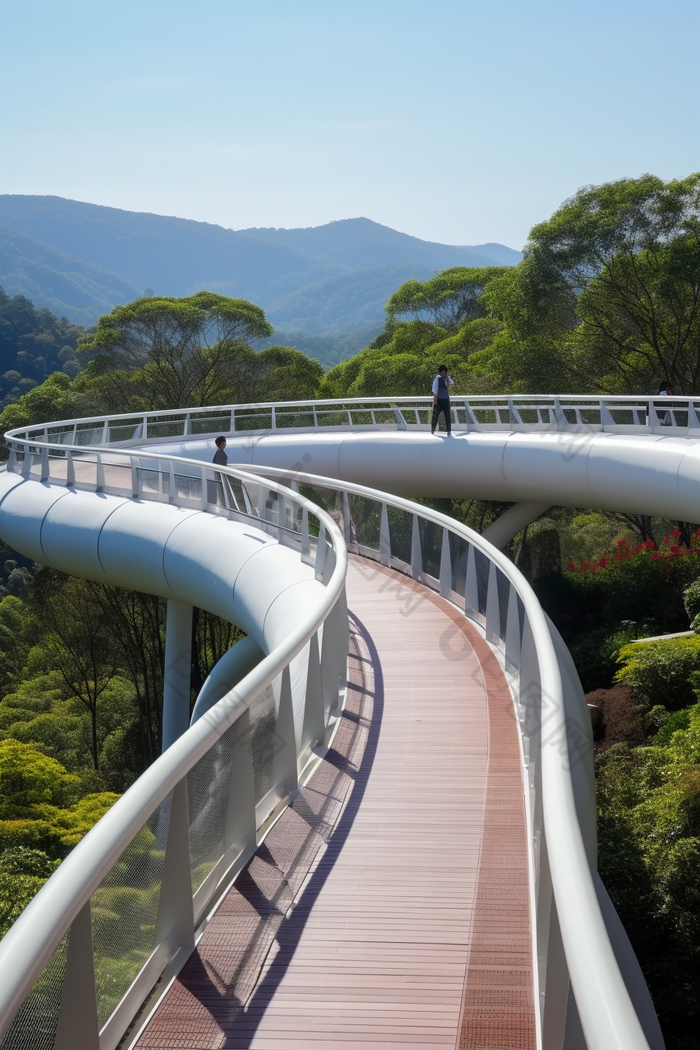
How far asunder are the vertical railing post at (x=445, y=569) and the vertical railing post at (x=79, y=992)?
11275 millimetres

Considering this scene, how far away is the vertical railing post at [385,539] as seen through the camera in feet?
57.9

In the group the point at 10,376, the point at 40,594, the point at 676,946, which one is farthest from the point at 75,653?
the point at 10,376

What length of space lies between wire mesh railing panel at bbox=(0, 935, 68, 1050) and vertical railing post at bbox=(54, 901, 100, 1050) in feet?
0.14

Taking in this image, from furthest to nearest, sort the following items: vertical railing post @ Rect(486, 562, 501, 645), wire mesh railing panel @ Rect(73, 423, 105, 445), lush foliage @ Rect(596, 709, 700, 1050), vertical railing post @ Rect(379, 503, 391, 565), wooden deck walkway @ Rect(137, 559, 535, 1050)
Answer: wire mesh railing panel @ Rect(73, 423, 105, 445), vertical railing post @ Rect(379, 503, 391, 565), vertical railing post @ Rect(486, 562, 501, 645), lush foliage @ Rect(596, 709, 700, 1050), wooden deck walkway @ Rect(137, 559, 535, 1050)

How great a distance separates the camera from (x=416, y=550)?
1631 centimetres

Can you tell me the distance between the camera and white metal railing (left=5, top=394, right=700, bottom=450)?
2442cm

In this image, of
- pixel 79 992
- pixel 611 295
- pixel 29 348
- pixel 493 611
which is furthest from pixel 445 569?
pixel 29 348

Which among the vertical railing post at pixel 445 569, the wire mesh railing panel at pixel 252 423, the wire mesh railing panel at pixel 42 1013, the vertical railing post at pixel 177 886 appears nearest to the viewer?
the wire mesh railing panel at pixel 42 1013

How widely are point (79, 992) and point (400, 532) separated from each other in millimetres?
13638

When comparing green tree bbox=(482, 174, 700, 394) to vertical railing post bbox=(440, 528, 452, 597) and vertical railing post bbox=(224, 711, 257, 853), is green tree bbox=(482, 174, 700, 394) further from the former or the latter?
vertical railing post bbox=(224, 711, 257, 853)

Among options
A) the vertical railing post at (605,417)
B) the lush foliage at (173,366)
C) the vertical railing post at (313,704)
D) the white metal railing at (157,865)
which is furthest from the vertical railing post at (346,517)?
the lush foliage at (173,366)

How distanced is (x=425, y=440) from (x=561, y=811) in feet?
82.5

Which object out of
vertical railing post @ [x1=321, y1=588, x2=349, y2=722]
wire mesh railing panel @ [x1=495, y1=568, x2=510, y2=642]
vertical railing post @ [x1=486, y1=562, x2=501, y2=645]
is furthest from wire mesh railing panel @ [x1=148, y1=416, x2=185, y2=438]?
vertical railing post @ [x1=321, y1=588, x2=349, y2=722]

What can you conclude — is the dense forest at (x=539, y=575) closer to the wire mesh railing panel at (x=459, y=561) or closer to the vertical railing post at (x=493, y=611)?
the vertical railing post at (x=493, y=611)
